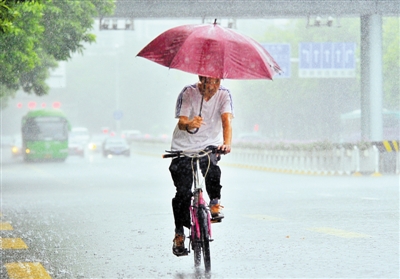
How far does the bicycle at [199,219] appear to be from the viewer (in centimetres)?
816

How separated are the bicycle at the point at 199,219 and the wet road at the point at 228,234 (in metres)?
0.17

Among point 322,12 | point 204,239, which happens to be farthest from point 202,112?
point 322,12

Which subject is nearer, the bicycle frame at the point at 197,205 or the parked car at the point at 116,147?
the bicycle frame at the point at 197,205

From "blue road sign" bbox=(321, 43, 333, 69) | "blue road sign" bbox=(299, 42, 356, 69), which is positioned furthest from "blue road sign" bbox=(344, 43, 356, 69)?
"blue road sign" bbox=(321, 43, 333, 69)

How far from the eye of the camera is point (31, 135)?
166ft

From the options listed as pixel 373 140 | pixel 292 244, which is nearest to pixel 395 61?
pixel 373 140

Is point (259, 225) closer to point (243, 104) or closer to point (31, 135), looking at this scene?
point (31, 135)

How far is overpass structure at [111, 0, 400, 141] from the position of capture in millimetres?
31250

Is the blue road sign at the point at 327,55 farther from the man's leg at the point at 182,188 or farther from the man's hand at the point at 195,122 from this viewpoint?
the man's hand at the point at 195,122

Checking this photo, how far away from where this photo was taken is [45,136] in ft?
166

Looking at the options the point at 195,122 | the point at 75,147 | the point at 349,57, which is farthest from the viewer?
the point at 75,147

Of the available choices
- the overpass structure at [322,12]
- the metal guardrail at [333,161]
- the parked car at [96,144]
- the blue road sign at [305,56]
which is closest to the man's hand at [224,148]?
the metal guardrail at [333,161]

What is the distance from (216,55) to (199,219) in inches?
51.7

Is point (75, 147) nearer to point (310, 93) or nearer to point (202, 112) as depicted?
point (310, 93)
